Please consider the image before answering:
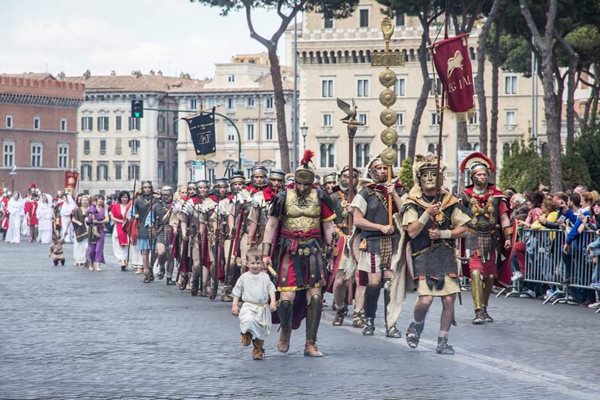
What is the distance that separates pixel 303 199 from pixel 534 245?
31.0 ft

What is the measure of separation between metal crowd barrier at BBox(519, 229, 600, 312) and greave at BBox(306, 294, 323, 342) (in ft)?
24.8

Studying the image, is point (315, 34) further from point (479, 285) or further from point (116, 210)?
point (479, 285)

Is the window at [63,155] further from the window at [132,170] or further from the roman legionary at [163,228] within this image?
the roman legionary at [163,228]

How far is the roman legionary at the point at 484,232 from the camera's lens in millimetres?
18047

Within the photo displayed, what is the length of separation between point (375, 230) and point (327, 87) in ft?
327

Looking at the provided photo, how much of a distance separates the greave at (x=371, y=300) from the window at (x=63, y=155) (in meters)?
118

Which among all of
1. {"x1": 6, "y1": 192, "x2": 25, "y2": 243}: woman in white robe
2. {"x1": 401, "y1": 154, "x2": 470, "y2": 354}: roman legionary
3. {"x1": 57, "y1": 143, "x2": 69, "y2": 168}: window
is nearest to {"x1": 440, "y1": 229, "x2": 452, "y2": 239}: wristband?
{"x1": 401, "y1": 154, "x2": 470, "y2": 354}: roman legionary

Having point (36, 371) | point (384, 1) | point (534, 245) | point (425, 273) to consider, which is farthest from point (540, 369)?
point (384, 1)

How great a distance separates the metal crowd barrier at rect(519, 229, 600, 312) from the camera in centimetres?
2169

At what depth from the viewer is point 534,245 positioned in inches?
928

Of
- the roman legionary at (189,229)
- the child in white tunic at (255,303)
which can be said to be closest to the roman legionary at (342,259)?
the child in white tunic at (255,303)

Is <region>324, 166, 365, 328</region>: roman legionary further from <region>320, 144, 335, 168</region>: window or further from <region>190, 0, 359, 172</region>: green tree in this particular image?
<region>320, 144, 335, 168</region>: window

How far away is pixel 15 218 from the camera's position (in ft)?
181

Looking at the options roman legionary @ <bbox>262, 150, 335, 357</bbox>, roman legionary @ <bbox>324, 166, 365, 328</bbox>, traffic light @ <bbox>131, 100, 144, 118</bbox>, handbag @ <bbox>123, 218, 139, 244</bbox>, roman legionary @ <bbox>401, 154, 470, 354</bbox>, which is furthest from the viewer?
traffic light @ <bbox>131, 100, 144, 118</bbox>
